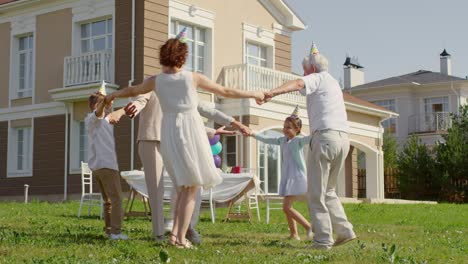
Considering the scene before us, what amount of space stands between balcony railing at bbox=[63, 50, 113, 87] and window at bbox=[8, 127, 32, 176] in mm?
3306

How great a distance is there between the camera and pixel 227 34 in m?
24.8

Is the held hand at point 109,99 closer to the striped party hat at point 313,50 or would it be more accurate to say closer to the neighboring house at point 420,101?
the striped party hat at point 313,50

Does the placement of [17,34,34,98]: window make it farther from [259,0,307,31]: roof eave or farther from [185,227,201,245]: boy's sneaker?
Answer: [185,227,201,245]: boy's sneaker

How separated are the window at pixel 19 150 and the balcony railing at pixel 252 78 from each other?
6.98 metres

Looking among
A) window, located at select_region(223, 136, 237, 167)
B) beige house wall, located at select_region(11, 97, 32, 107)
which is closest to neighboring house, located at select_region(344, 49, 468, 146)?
window, located at select_region(223, 136, 237, 167)

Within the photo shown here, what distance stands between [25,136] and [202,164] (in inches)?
756

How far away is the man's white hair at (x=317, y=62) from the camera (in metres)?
7.81

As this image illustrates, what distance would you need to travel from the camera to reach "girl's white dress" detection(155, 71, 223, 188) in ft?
23.2

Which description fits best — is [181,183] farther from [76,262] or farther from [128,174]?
[128,174]

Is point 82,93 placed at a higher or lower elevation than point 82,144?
higher

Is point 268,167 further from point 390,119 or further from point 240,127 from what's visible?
point 390,119

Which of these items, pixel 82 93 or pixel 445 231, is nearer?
pixel 445 231

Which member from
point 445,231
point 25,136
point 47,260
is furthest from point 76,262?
point 25,136

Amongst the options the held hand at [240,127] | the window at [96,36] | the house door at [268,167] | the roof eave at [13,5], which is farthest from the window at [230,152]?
the held hand at [240,127]
